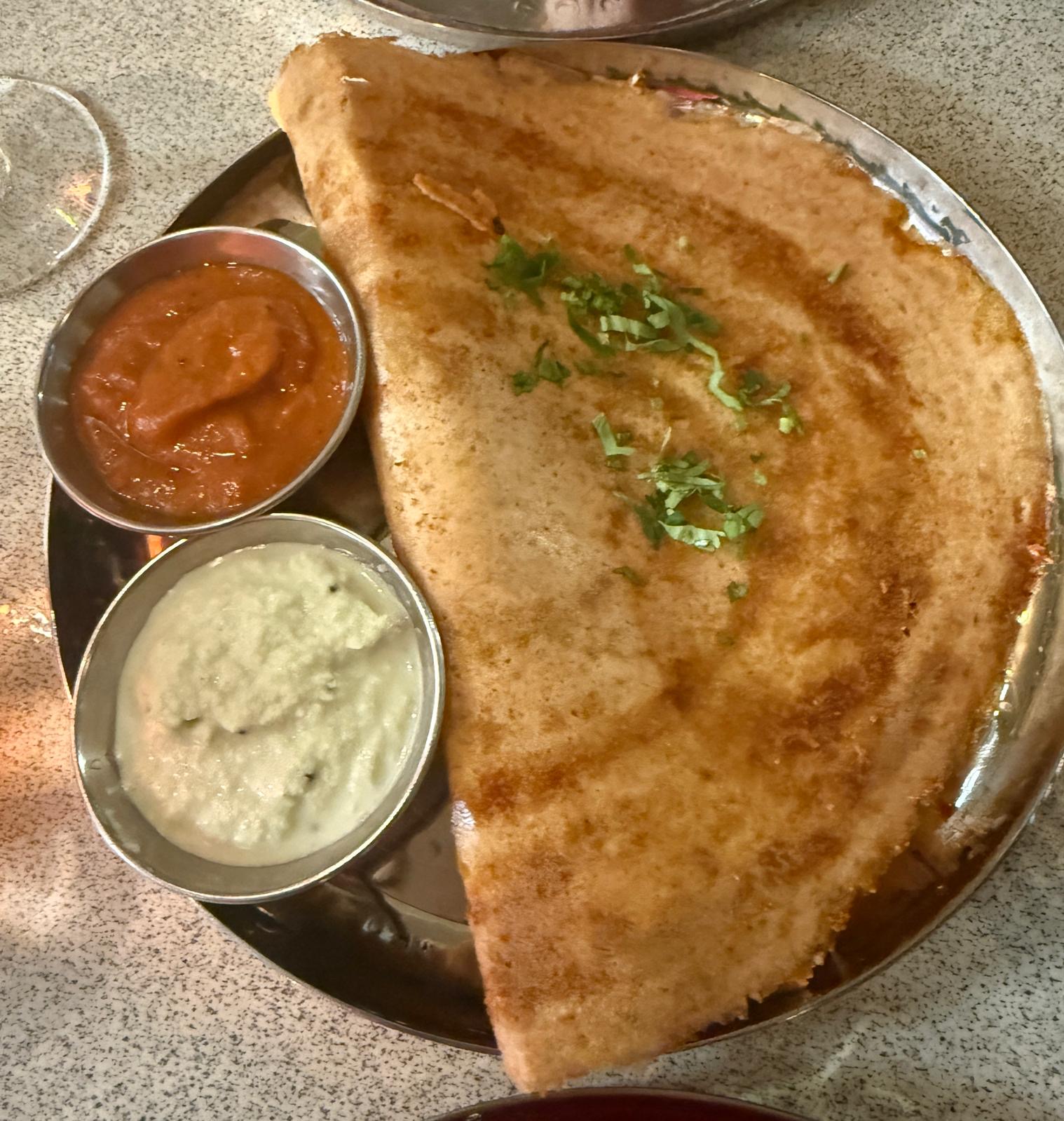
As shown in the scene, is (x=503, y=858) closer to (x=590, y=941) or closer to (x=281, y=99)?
(x=590, y=941)

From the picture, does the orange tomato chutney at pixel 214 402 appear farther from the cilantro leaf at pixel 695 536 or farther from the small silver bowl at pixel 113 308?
the cilantro leaf at pixel 695 536

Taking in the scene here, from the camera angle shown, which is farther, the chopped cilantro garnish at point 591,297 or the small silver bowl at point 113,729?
the chopped cilantro garnish at point 591,297

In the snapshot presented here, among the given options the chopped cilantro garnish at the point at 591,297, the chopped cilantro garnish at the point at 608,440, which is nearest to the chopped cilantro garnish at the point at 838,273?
the chopped cilantro garnish at the point at 591,297

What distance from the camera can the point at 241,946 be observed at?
74.0 inches

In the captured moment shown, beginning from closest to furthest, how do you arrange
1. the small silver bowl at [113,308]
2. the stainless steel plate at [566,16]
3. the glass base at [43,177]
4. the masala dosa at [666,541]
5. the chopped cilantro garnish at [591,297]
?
the masala dosa at [666,541]
the small silver bowl at [113,308]
the chopped cilantro garnish at [591,297]
the stainless steel plate at [566,16]
the glass base at [43,177]

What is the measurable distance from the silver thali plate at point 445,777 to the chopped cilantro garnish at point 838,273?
17 centimetres

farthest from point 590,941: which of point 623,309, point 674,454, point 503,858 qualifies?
point 623,309

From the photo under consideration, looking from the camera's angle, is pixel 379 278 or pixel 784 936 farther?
pixel 379 278

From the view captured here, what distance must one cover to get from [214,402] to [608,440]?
2.68ft

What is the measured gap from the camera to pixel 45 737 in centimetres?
200

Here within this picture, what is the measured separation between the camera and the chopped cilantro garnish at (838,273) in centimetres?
179

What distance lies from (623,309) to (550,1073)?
59.8 inches

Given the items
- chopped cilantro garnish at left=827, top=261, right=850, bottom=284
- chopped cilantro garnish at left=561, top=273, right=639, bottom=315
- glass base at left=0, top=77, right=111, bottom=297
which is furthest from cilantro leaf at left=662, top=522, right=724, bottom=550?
glass base at left=0, top=77, right=111, bottom=297

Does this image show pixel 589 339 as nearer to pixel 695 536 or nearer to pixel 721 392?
pixel 721 392
